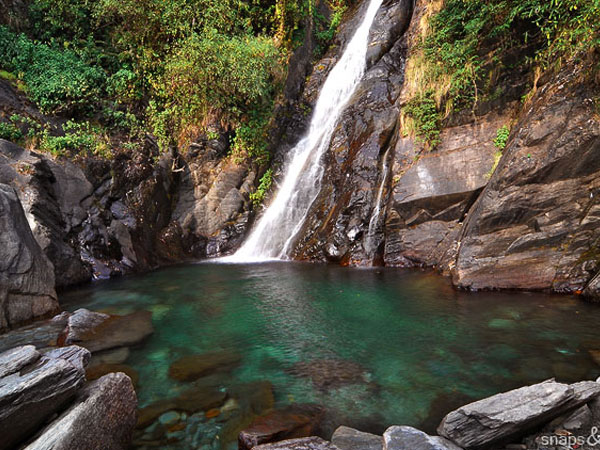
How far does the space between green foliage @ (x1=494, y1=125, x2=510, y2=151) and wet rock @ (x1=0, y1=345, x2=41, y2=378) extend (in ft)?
30.5

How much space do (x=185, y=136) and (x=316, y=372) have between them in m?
11.6

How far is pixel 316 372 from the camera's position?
4094mm

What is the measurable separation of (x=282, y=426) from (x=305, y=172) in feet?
33.7

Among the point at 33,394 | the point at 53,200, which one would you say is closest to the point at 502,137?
the point at 33,394

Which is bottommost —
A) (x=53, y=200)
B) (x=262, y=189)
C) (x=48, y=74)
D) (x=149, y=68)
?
(x=53, y=200)

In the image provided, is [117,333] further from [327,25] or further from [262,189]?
[327,25]

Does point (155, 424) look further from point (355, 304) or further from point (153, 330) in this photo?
point (355, 304)

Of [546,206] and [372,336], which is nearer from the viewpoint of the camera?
[372,336]

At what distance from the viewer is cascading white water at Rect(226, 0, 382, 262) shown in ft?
39.1

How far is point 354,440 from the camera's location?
271 cm

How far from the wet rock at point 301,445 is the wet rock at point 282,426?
9.1 inches

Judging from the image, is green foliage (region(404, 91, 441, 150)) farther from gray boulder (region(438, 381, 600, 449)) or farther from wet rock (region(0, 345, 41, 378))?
wet rock (region(0, 345, 41, 378))

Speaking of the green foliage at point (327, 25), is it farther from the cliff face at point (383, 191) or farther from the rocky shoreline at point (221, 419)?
the rocky shoreline at point (221, 419)

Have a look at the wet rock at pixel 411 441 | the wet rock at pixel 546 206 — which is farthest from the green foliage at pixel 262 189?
the wet rock at pixel 411 441
